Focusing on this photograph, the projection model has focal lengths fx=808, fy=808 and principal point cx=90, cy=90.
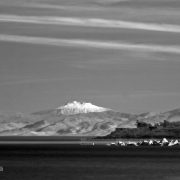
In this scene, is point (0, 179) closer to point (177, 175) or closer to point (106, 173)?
point (106, 173)

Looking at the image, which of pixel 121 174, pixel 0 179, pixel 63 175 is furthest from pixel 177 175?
pixel 0 179

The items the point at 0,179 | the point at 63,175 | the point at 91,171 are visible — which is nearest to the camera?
the point at 0,179

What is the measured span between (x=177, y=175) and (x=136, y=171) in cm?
1504

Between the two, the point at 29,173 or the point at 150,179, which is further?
the point at 29,173

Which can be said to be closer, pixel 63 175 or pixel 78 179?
pixel 78 179

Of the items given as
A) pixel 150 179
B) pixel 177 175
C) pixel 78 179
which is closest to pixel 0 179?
pixel 78 179

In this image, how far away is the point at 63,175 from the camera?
179875 millimetres

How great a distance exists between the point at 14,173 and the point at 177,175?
3739cm

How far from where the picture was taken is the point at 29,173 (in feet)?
613

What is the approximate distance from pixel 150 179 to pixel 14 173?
33.1m

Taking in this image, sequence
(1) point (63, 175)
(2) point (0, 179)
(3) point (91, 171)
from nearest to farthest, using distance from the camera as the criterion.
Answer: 1. (2) point (0, 179)
2. (1) point (63, 175)
3. (3) point (91, 171)

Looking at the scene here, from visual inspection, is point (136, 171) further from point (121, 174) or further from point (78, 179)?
point (78, 179)

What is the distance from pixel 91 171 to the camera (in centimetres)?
19700

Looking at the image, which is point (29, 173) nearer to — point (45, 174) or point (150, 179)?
point (45, 174)
